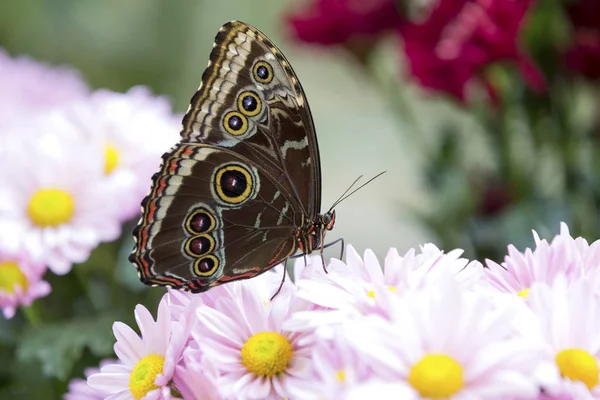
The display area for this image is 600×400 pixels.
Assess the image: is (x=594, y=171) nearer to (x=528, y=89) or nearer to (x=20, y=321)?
(x=528, y=89)

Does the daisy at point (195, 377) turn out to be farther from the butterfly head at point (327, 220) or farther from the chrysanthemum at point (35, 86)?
the chrysanthemum at point (35, 86)

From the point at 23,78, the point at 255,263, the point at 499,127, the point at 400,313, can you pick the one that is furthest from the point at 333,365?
the point at 23,78

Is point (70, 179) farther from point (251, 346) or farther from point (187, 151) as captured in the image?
point (251, 346)

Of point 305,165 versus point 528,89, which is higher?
point 528,89

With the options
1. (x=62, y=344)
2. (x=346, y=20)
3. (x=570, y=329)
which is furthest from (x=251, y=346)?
(x=346, y=20)

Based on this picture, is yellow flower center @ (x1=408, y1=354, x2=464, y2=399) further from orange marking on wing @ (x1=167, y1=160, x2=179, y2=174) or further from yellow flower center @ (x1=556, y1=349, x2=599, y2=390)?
orange marking on wing @ (x1=167, y1=160, x2=179, y2=174)

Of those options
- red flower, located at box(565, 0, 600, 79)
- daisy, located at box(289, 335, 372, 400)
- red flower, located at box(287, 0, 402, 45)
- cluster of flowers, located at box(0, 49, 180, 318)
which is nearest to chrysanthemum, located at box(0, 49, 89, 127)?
cluster of flowers, located at box(0, 49, 180, 318)
